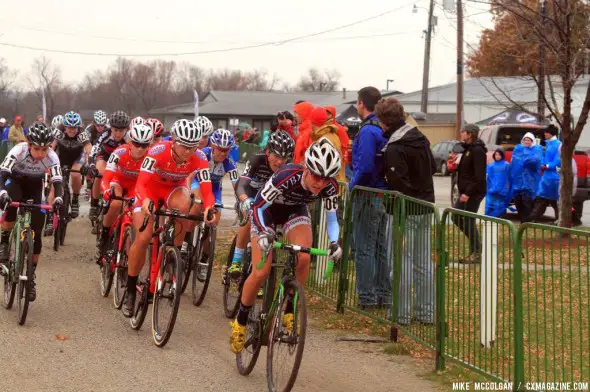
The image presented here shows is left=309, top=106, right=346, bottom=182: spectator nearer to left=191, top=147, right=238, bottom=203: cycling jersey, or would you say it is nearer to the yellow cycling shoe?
left=191, top=147, right=238, bottom=203: cycling jersey

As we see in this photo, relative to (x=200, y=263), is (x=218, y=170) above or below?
above

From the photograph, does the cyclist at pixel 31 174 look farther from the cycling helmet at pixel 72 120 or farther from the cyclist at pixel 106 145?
the cycling helmet at pixel 72 120

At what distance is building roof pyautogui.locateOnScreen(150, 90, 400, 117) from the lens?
320 feet

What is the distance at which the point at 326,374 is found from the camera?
7.98 m

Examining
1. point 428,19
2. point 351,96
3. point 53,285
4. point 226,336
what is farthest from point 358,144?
point 351,96

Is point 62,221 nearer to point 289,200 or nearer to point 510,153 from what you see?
point 289,200

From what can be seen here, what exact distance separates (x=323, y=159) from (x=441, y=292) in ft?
5.15

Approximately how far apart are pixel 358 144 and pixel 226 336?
2.41 meters

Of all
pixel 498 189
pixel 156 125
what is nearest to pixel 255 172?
pixel 156 125

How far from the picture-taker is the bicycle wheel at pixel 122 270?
10.1 meters

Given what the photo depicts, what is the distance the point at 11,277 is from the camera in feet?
32.9

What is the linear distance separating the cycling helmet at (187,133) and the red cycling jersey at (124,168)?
2033mm

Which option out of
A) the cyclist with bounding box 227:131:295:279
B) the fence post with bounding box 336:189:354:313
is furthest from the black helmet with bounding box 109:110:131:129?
the fence post with bounding box 336:189:354:313

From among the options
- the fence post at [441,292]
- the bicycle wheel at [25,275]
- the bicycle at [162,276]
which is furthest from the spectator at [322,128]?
the fence post at [441,292]
